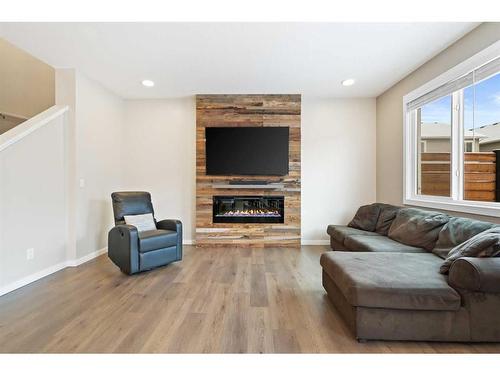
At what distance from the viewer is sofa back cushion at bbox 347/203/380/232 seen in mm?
4000

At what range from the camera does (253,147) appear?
4727 mm

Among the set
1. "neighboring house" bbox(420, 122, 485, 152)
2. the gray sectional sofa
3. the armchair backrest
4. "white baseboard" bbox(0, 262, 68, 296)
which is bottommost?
"white baseboard" bbox(0, 262, 68, 296)

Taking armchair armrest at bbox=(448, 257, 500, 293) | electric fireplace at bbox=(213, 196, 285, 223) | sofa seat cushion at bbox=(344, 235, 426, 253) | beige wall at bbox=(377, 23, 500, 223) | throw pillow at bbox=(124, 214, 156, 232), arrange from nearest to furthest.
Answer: armchair armrest at bbox=(448, 257, 500, 293) → beige wall at bbox=(377, 23, 500, 223) → sofa seat cushion at bbox=(344, 235, 426, 253) → throw pillow at bbox=(124, 214, 156, 232) → electric fireplace at bbox=(213, 196, 285, 223)

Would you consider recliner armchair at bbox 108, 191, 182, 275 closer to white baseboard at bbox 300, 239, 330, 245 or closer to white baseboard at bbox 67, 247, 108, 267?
white baseboard at bbox 67, 247, 108, 267

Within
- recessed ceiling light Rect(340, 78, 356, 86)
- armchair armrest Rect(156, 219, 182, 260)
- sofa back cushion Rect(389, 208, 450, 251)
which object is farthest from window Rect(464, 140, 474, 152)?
armchair armrest Rect(156, 219, 182, 260)

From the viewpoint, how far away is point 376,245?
3023 mm

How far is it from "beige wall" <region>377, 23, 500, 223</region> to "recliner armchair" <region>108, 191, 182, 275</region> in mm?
3458

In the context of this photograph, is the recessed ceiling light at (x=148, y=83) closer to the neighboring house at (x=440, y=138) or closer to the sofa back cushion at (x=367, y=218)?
the sofa back cushion at (x=367, y=218)

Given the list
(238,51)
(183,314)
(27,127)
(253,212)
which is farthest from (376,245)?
(27,127)

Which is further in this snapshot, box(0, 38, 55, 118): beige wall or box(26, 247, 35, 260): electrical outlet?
box(0, 38, 55, 118): beige wall

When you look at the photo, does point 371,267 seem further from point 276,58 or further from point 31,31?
point 31,31

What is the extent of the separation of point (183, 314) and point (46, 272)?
2170 millimetres

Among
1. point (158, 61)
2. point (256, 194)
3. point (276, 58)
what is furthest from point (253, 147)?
point (158, 61)

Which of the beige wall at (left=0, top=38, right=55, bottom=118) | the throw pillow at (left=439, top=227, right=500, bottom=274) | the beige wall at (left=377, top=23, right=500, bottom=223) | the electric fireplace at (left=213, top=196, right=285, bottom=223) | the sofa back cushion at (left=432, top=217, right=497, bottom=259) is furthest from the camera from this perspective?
the electric fireplace at (left=213, top=196, right=285, bottom=223)
